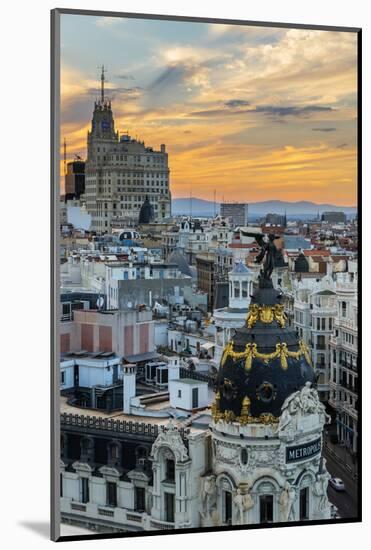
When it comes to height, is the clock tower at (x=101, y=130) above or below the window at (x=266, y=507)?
above

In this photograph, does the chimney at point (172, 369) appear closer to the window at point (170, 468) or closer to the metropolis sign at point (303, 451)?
the window at point (170, 468)

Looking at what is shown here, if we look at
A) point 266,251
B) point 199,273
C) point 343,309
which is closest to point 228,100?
point 266,251

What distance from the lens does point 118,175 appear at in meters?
11.2

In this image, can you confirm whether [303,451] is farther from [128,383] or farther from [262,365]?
[128,383]

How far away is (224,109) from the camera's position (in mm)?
11117

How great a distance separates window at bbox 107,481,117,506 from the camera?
10781 mm

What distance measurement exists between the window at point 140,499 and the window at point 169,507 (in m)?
0.20

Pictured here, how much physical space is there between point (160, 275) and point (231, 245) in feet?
2.67

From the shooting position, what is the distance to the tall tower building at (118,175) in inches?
422

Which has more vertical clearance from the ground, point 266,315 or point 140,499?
point 266,315

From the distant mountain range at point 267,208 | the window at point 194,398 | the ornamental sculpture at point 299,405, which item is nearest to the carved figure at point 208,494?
the window at point 194,398

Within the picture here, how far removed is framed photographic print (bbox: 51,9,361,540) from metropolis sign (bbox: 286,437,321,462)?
16 millimetres

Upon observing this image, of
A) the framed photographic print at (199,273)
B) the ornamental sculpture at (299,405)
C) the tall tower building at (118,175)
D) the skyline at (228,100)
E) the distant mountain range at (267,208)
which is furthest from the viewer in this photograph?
the distant mountain range at (267,208)

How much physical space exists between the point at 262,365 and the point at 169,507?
154cm
